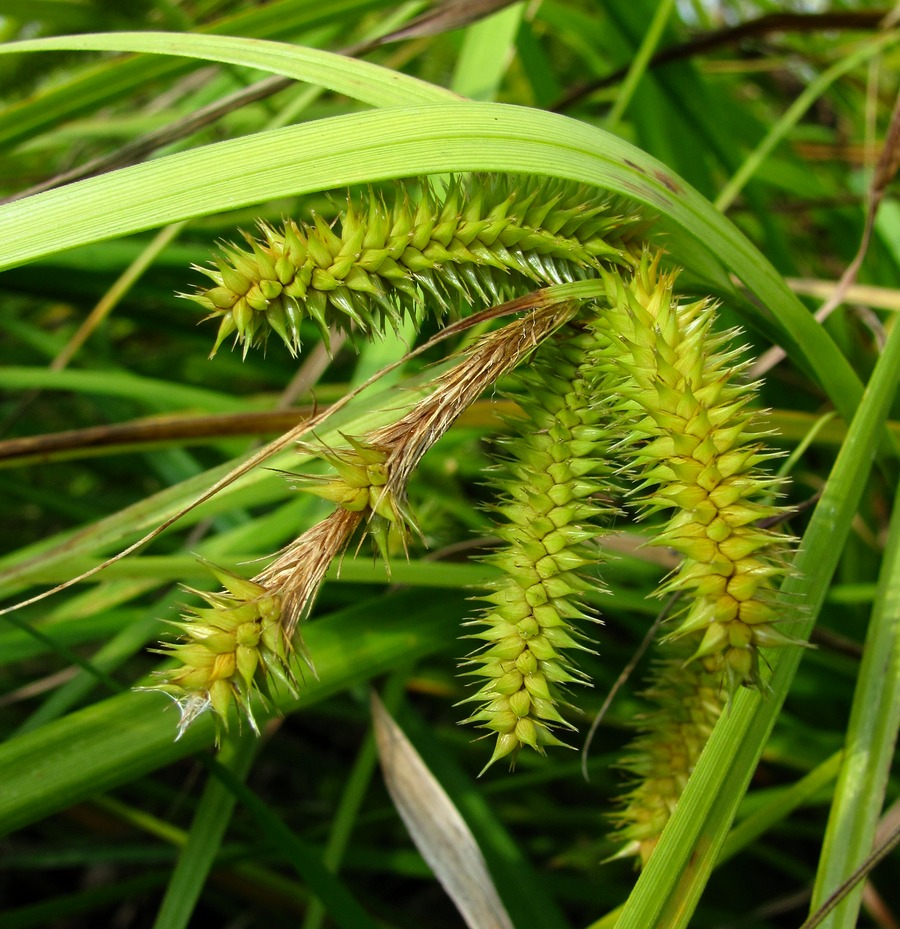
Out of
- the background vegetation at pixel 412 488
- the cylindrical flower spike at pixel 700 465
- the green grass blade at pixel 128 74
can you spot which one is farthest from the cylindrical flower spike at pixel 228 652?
the green grass blade at pixel 128 74

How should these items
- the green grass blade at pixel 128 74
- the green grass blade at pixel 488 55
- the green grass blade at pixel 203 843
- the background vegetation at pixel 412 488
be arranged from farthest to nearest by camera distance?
1. the green grass blade at pixel 488 55
2. the green grass blade at pixel 128 74
3. the green grass blade at pixel 203 843
4. the background vegetation at pixel 412 488

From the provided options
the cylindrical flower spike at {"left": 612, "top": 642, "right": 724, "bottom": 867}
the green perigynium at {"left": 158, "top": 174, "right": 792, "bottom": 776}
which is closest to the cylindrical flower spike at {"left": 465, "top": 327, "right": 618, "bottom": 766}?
the green perigynium at {"left": 158, "top": 174, "right": 792, "bottom": 776}

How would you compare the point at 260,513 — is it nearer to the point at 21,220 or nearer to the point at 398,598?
the point at 398,598

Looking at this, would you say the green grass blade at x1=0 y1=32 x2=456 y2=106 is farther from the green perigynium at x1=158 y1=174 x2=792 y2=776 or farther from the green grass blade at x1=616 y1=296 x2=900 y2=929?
the green grass blade at x1=616 y1=296 x2=900 y2=929

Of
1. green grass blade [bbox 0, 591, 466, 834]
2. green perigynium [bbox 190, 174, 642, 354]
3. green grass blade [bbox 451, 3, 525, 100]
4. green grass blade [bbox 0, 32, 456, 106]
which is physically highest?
green grass blade [bbox 451, 3, 525, 100]

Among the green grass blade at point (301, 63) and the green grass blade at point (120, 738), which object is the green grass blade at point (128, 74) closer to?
the green grass blade at point (301, 63)

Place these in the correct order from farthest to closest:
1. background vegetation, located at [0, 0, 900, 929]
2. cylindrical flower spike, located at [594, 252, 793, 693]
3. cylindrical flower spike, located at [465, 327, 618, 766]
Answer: background vegetation, located at [0, 0, 900, 929] < cylindrical flower spike, located at [465, 327, 618, 766] < cylindrical flower spike, located at [594, 252, 793, 693]

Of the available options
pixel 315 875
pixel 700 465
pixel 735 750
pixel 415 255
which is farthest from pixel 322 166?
pixel 315 875
